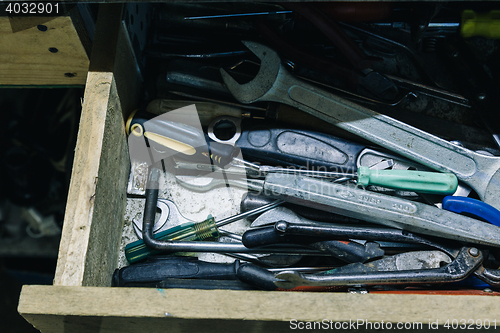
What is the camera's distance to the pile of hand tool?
2.26ft

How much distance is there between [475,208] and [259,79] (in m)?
0.46

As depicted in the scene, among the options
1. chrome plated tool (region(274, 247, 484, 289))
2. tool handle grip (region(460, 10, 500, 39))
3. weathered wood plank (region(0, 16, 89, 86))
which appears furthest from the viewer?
tool handle grip (region(460, 10, 500, 39))

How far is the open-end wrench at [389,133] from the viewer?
0.76m

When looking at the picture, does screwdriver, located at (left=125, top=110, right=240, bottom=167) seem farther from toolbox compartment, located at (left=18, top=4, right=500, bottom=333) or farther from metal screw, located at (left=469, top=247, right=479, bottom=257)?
metal screw, located at (left=469, top=247, right=479, bottom=257)

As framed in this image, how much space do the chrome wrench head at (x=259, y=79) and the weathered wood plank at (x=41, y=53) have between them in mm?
296

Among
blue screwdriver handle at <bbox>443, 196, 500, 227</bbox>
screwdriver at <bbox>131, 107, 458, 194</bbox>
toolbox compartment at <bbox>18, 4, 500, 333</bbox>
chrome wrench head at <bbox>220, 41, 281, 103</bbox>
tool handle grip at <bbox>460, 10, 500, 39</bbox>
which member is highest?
tool handle grip at <bbox>460, 10, 500, 39</bbox>

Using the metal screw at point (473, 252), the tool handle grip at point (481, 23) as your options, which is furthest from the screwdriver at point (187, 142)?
the tool handle grip at point (481, 23)

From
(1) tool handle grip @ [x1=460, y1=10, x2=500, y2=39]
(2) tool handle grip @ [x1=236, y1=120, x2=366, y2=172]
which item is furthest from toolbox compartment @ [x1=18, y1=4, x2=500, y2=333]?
(1) tool handle grip @ [x1=460, y1=10, x2=500, y2=39]

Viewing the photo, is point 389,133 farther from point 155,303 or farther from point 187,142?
point 155,303

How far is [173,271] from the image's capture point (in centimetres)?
70

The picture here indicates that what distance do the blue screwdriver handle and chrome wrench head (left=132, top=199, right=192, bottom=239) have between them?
18.8 inches

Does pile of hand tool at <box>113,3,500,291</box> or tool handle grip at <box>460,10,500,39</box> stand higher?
tool handle grip at <box>460,10,500,39</box>

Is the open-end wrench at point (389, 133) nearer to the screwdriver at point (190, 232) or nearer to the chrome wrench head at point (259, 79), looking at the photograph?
the chrome wrench head at point (259, 79)

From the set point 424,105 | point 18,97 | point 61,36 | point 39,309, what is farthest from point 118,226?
point 18,97
